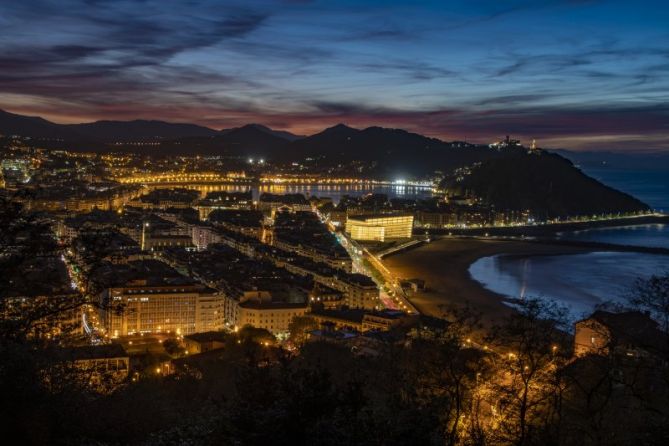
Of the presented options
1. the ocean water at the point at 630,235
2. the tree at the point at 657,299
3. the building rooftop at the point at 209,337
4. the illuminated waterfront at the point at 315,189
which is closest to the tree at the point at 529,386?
the tree at the point at 657,299

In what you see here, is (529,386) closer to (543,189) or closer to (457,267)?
(457,267)

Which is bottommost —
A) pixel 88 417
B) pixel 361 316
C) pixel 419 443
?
pixel 361 316

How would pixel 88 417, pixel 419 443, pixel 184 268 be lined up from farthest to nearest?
pixel 184 268
pixel 88 417
pixel 419 443

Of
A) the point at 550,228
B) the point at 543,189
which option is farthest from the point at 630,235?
the point at 543,189

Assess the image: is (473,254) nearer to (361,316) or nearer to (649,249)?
(649,249)

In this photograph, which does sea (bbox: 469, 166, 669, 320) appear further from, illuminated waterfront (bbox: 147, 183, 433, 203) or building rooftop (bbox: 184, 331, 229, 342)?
illuminated waterfront (bbox: 147, 183, 433, 203)

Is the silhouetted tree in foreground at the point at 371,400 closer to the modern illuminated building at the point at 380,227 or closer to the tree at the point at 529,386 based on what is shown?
the tree at the point at 529,386

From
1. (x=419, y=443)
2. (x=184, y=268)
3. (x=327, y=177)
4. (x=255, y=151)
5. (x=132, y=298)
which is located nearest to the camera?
(x=419, y=443)

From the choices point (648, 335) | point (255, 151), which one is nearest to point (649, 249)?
point (648, 335)
